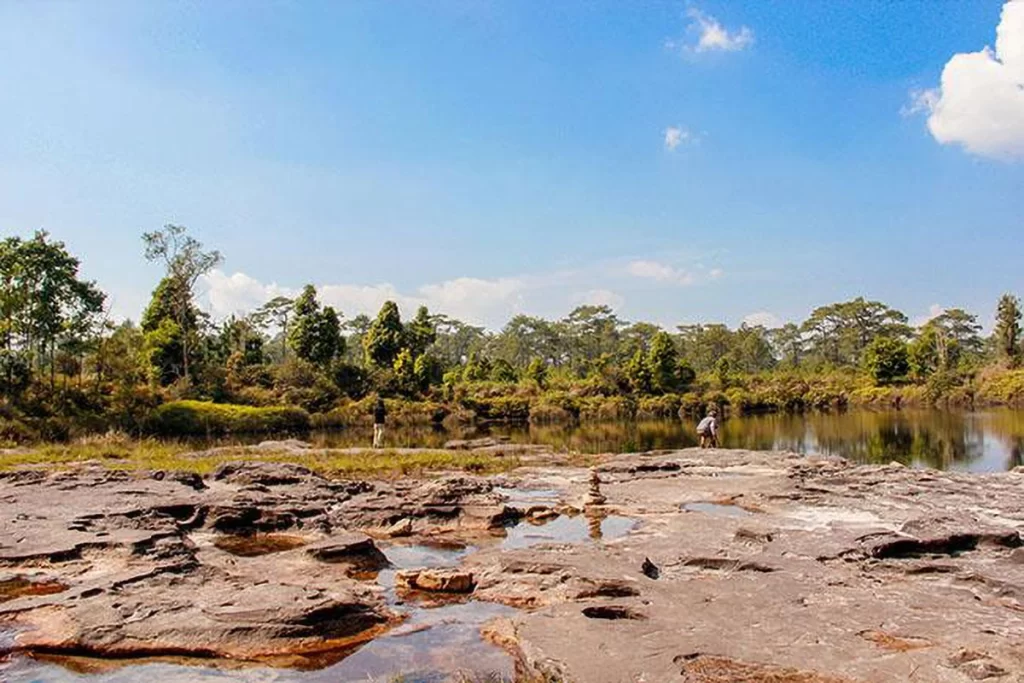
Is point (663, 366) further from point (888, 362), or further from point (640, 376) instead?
point (888, 362)

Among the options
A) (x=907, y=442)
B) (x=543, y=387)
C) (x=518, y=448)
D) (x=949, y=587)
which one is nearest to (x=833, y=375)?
(x=543, y=387)

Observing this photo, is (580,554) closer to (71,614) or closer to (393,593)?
(393,593)

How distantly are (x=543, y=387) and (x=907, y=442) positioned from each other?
135 ft

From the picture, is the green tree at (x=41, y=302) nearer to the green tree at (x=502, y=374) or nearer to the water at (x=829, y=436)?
the water at (x=829, y=436)

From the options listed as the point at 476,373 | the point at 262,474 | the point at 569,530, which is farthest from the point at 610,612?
the point at 476,373

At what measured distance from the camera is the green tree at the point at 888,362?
81562 mm

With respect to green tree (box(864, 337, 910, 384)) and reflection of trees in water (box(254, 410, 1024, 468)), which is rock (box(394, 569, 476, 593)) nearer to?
reflection of trees in water (box(254, 410, 1024, 468))

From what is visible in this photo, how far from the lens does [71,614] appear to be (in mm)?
9312

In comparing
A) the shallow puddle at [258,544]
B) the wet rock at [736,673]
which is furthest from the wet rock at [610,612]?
the shallow puddle at [258,544]

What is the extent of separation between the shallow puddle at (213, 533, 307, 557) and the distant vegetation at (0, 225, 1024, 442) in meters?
24.7

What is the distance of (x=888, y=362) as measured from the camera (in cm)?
8144

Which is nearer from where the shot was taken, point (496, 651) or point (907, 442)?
point (496, 651)

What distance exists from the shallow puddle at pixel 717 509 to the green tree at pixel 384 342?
59.6 meters

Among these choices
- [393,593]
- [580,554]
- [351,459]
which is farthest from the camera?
[351,459]
